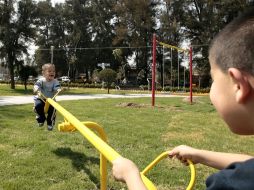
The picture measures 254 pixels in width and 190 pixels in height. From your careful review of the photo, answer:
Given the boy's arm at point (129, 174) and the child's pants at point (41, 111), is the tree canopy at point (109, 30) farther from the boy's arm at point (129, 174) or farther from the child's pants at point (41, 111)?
the boy's arm at point (129, 174)

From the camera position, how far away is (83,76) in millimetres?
65500

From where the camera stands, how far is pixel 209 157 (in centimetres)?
197

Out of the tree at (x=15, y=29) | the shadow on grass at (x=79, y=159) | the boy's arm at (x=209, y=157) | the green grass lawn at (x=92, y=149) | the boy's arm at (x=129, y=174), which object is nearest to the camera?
the boy's arm at (x=129, y=174)

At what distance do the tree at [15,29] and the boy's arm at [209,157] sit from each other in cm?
3292

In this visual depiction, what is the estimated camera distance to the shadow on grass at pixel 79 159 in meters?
5.32

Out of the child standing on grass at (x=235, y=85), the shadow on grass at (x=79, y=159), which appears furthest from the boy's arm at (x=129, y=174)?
the shadow on grass at (x=79, y=159)

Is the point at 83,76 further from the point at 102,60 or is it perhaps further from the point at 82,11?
the point at 82,11

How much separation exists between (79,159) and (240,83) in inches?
204

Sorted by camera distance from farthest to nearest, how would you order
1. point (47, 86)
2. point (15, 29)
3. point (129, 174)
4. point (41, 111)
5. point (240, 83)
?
point (15, 29) < point (41, 111) < point (47, 86) < point (129, 174) < point (240, 83)

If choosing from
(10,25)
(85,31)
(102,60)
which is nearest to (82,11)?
(85,31)

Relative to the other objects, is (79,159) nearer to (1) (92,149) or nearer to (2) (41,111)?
(1) (92,149)

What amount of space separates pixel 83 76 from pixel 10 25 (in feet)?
105

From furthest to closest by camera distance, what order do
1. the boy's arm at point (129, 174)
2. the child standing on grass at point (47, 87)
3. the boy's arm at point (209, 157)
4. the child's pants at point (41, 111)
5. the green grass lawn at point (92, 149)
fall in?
1. the child's pants at point (41, 111)
2. the child standing on grass at point (47, 87)
3. the green grass lawn at point (92, 149)
4. the boy's arm at point (209, 157)
5. the boy's arm at point (129, 174)

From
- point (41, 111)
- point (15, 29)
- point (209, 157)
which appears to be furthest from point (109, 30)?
point (209, 157)
